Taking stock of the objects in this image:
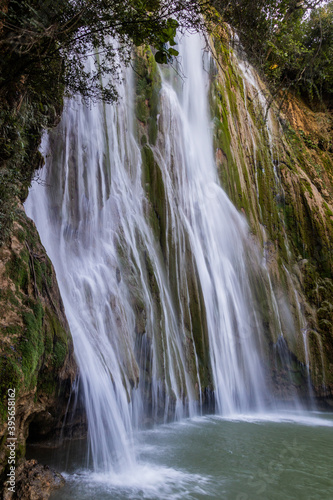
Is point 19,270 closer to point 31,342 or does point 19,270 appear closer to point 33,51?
point 31,342

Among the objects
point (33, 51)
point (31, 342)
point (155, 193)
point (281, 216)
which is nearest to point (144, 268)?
point (155, 193)

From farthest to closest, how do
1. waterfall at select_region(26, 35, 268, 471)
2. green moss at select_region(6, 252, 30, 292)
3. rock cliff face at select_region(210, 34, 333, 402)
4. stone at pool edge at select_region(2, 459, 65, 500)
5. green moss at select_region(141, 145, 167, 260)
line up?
rock cliff face at select_region(210, 34, 333, 402), green moss at select_region(141, 145, 167, 260), waterfall at select_region(26, 35, 268, 471), green moss at select_region(6, 252, 30, 292), stone at pool edge at select_region(2, 459, 65, 500)

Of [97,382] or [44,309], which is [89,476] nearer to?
[97,382]

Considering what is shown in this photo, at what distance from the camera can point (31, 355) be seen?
312 cm

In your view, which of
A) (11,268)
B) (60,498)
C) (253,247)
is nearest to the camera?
(60,498)

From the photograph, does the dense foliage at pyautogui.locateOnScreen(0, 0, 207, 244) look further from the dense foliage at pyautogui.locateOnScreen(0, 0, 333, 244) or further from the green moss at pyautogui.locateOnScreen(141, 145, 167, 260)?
the green moss at pyautogui.locateOnScreen(141, 145, 167, 260)

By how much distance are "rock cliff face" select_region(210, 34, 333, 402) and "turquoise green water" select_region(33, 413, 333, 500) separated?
13.4ft

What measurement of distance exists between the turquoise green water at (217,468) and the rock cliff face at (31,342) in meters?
0.68

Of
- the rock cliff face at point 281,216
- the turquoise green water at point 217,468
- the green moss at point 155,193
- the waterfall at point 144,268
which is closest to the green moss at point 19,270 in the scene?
the waterfall at point 144,268

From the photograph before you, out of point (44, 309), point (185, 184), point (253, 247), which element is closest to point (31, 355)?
point (44, 309)

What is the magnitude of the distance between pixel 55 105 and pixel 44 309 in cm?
282

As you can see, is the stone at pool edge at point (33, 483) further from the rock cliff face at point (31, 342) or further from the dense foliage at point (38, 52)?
the dense foliage at point (38, 52)

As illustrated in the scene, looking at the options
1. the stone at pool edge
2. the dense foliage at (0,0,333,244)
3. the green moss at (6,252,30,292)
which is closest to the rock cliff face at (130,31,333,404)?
the dense foliage at (0,0,333,244)

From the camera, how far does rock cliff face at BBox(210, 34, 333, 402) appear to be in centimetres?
1023
